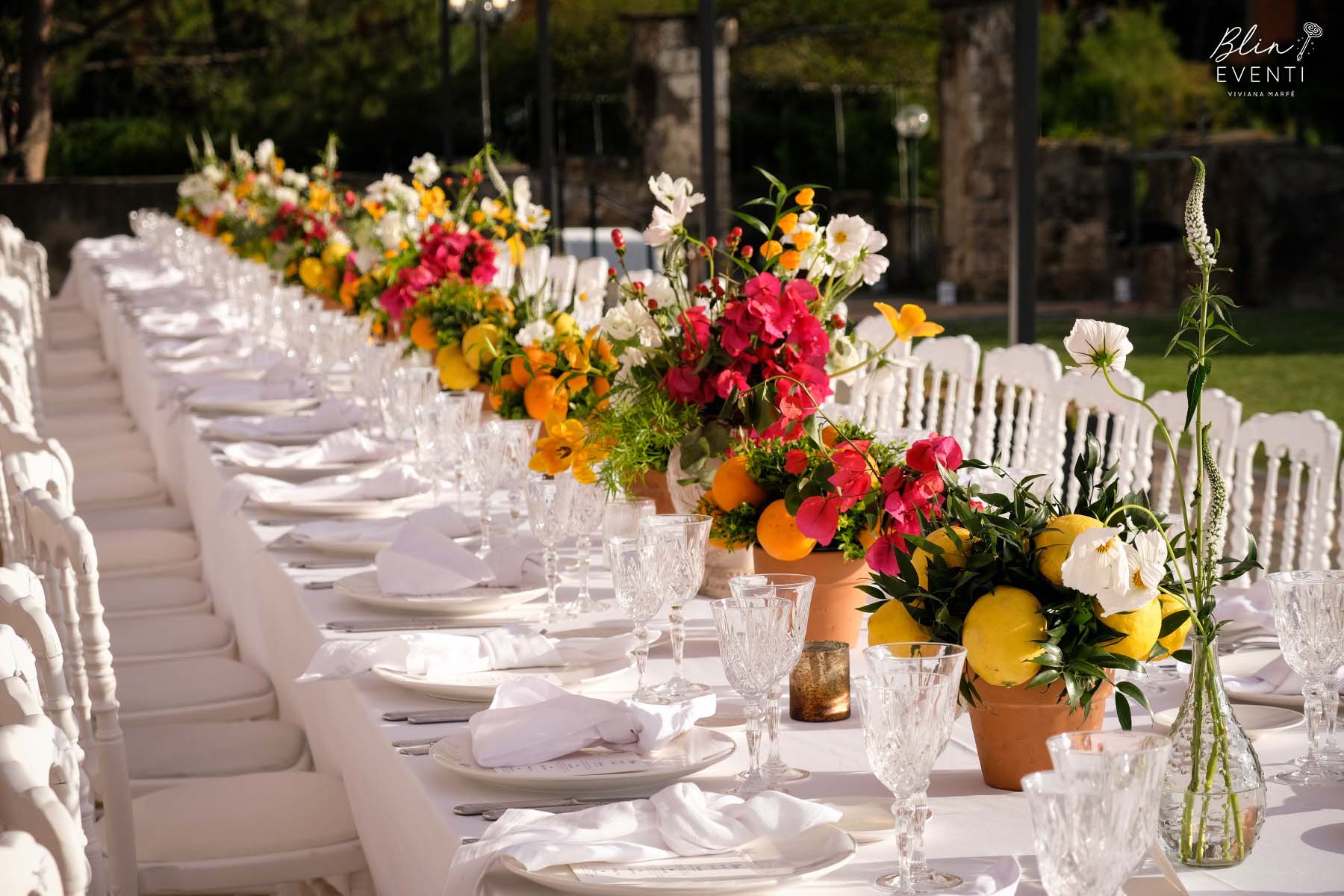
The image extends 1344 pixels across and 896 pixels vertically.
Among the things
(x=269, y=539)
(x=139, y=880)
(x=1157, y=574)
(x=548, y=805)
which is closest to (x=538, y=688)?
(x=548, y=805)

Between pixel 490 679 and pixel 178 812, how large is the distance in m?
0.63

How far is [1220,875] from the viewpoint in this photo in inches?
47.5

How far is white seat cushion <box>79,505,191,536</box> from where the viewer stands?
4082 mm

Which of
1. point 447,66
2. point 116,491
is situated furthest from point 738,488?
point 447,66

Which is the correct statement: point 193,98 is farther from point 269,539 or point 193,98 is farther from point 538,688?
point 538,688

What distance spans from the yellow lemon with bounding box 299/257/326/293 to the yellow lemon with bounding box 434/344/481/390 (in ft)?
6.81

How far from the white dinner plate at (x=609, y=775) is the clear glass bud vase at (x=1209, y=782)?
15.7 inches

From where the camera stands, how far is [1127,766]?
0.96m

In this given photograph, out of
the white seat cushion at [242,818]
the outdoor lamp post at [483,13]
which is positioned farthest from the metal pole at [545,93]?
the white seat cushion at [242,818]

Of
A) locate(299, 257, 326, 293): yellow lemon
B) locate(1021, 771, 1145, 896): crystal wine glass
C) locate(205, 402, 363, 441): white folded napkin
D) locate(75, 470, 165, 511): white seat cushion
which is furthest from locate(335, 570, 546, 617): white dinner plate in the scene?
locate(299, 257, 326, 293): yellow lemon

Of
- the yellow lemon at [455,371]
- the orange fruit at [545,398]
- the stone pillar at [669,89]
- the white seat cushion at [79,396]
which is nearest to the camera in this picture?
the orange fruit at [545,398]

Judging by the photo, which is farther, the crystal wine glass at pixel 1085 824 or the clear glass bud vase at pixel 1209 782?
the clear glass bud vase at pixel 1209 782

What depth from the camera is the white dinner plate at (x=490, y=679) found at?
64.9 inches

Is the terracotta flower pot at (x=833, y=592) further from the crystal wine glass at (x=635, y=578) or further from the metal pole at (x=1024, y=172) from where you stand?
the metal pole at (x=1024, y=172)
